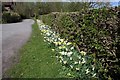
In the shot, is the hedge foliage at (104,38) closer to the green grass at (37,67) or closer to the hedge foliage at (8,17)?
the green grass at (37,67)

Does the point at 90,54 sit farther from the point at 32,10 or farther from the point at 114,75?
the point at 32,10

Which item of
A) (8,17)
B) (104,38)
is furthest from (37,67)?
(8,17)

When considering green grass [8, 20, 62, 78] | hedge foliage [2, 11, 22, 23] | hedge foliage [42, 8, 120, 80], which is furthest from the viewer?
hedge foliage [2, 11, 22, 23]

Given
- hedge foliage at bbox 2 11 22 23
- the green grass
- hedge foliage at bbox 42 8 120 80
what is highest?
hedge foliage at bbox 42 8 120 80

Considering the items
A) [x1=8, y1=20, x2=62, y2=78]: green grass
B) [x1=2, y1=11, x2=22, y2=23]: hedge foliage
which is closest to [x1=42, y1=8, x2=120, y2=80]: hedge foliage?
[x1=8, y1=20, x2=62, y2=78]: green grass

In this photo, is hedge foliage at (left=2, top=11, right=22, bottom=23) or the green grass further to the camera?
hedge foliage at (left=2, top=11, right=22, bottom=23)

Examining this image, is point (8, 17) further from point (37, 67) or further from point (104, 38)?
point (104, 38)

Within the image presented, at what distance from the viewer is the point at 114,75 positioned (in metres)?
4.70

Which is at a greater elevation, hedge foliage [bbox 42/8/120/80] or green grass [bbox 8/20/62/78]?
hedge foliage [bbox 42/8/120/80]

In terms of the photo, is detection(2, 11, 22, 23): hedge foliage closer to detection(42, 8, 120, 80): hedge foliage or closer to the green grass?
the green grass

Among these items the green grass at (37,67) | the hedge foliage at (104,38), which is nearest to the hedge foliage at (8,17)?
the green grass at (37,67)

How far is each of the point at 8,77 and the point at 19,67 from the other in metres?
1.02

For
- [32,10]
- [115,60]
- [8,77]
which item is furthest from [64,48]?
[32,10]

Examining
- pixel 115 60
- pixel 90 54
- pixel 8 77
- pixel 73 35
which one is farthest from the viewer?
pixel 73 35
